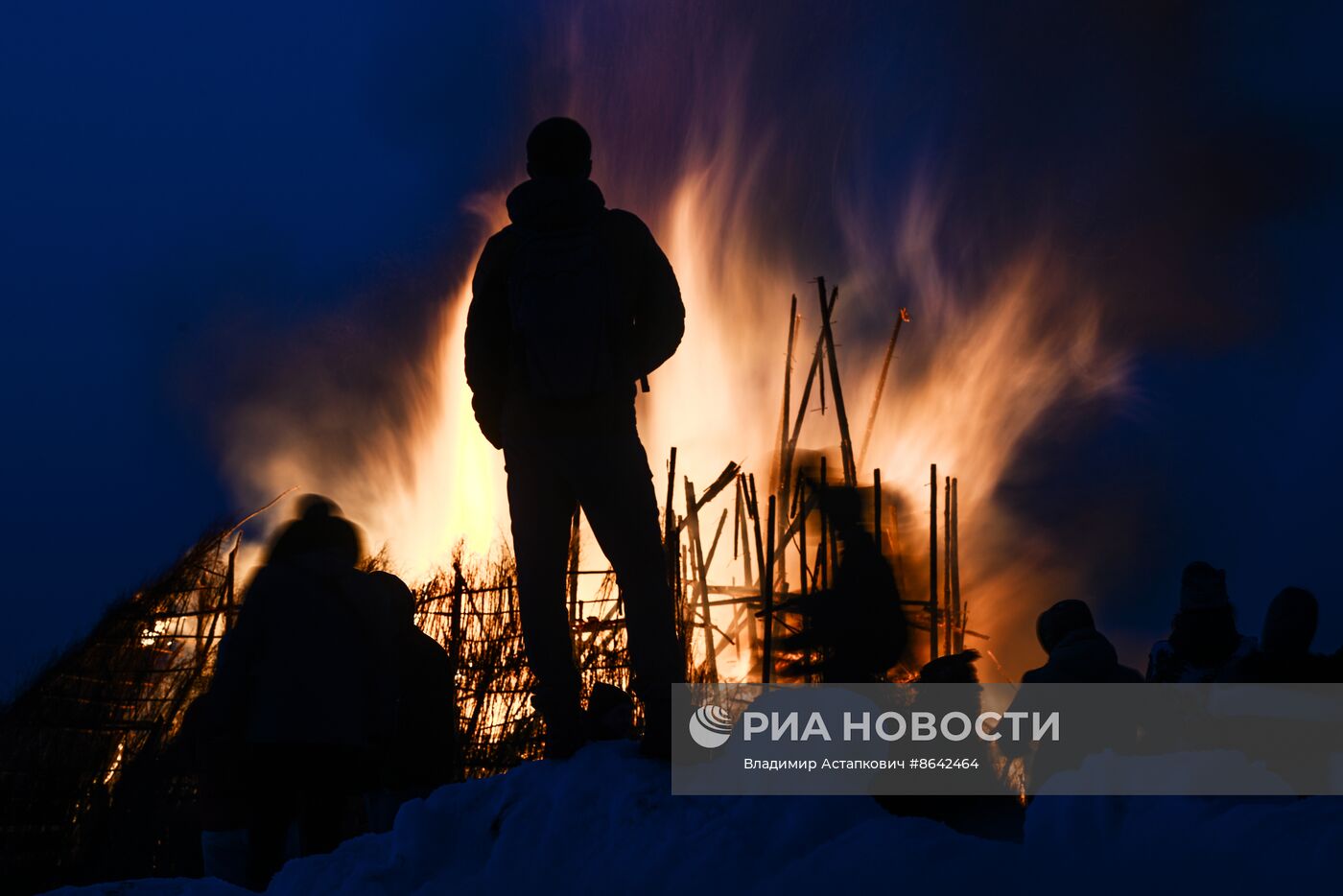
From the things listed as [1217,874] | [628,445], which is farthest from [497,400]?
[1217,874]

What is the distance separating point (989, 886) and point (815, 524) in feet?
53.6

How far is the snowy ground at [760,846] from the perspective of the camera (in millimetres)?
1359

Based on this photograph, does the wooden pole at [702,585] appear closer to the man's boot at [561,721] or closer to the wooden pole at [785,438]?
the wooden pole at [785,438]

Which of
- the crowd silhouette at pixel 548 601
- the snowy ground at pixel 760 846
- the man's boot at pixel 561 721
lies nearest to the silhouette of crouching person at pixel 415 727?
the crowd silhouette at pixel 548 601

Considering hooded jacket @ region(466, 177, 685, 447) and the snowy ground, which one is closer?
the snowy ground

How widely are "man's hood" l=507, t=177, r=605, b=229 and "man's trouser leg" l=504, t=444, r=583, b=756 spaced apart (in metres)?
0.62

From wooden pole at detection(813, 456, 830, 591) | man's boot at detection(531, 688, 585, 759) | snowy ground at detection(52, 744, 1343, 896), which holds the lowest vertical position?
snowy ground at detection(52, 744, 1343, 896)

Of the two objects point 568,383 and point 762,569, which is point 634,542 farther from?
point 762,569

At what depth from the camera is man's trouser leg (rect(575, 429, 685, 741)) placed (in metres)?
2.94

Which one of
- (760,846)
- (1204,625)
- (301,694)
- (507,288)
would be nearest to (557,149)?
(507,288)

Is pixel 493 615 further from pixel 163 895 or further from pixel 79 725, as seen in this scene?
pixel 163 895

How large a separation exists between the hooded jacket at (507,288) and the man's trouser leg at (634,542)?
0.59 feet

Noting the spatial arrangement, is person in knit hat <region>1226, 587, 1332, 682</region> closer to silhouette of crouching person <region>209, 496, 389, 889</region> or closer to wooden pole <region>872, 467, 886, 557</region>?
silhouette of crouching person <region>209, 496, 389, 889</region>

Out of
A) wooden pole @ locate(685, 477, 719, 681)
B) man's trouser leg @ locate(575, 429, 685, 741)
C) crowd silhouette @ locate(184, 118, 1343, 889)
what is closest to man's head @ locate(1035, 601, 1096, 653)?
crowd silhouette @ locate(184, 118, 1343, 889)
